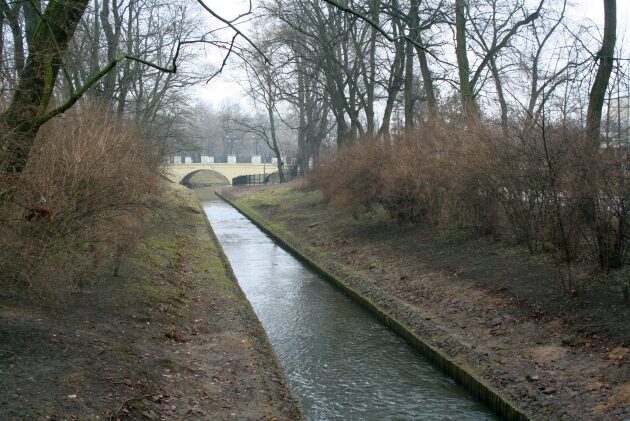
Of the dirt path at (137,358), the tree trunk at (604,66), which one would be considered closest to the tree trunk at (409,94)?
the tree trunk at (604,66)

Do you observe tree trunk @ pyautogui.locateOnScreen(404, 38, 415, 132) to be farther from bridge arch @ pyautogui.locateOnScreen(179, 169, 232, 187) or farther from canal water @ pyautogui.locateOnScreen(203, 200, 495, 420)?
bridge arch @ pyautogui.locateOnScreen(179, 169, 232, 187)

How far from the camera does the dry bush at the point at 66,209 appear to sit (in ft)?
24.7

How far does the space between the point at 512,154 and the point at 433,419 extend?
567cm

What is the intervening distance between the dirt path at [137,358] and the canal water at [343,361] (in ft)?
1.92

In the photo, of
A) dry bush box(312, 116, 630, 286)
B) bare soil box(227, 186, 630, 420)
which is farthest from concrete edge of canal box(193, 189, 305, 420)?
dry bush box(312, 116, 630, 286)

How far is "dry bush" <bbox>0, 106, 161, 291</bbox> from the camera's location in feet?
24.7

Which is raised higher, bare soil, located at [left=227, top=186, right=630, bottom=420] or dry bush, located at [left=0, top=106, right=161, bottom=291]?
dry bush, located at [left=0, top=106, right=161, bottom=291]

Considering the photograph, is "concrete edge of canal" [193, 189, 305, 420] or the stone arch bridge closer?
"concrete edge of canal" [193, 189, 305, 420]

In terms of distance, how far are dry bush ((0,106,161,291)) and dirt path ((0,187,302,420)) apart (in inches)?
24.5

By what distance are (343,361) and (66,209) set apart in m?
5.06

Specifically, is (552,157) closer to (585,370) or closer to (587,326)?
(587,326)

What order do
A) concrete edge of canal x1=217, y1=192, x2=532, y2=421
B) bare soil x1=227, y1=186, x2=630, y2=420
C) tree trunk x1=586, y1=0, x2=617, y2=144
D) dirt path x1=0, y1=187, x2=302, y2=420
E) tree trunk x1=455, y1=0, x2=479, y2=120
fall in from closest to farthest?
dirt path x1=0, y1=187, x2=302, y2=420
bare soil x1=227, y1=186, x2=630, y2=420
concrete edge of canal x1=217, y1=192, x2=532, y2=421
tree trunk x1=586, y1=0, x2=617, y2=144
tree trunk x1=455, y1=0, x2=479, y2=120

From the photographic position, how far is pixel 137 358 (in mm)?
7824

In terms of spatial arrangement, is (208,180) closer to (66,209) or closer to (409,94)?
(409,94)
